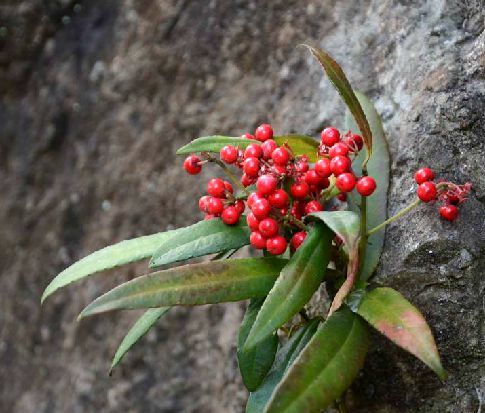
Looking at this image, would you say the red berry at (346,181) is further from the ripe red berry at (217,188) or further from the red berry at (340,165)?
the ripe red berry at (217,188)

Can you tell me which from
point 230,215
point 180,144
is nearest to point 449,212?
point 230,215

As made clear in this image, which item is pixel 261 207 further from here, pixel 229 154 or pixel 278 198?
pixel 229 154

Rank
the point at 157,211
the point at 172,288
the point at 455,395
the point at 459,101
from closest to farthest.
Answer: the point at 172,288 < the point at 455,395 < the point at 459,101 < the point at 157,211

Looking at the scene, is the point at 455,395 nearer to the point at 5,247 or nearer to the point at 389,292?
the point at 389,292

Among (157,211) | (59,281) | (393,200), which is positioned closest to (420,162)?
(393,200)

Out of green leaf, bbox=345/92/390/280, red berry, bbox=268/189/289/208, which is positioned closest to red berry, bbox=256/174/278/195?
red berry, bbox=268/189/289/208

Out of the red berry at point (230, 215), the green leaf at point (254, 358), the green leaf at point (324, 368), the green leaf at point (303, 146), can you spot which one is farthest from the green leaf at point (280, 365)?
the green leaf at point (303, 146)

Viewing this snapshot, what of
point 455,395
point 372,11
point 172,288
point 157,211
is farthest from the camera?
point 157,211
